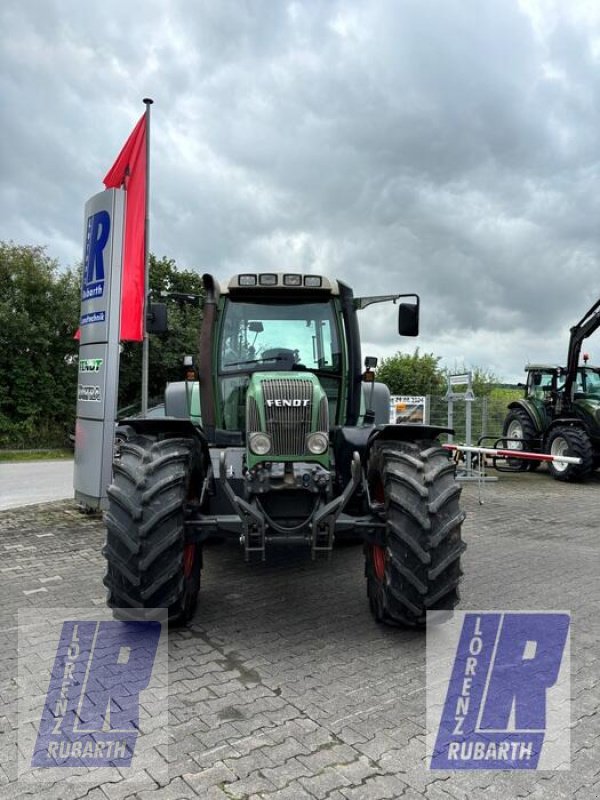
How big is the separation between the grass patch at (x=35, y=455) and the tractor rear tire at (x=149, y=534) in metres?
15.1

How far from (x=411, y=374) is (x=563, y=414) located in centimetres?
2106

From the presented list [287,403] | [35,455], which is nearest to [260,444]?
[287,403]

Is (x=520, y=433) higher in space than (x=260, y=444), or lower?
lower

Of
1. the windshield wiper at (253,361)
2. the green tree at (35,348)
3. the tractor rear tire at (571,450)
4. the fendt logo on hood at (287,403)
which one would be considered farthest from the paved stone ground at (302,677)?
the green tree at (35,348)

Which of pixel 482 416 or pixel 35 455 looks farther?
pixel 35 455

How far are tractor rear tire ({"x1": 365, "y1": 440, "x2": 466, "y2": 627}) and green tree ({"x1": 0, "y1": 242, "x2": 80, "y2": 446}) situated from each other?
18.0 m

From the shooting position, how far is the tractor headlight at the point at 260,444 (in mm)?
4289

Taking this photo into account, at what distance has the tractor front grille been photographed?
171 inches

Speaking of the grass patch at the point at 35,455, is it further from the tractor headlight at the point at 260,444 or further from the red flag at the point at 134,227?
the tractor headlight at the point at 260,444

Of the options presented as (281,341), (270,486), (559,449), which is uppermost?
(281,341)

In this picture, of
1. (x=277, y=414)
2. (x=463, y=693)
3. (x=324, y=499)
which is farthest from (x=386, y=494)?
(x=463, y=693)

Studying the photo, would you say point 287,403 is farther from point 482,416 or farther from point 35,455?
point 35,455

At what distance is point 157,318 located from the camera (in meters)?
6.20

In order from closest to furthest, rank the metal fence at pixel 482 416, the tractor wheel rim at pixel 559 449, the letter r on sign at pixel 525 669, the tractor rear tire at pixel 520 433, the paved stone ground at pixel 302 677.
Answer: the paved stone ground at pixel 302 677, the letter r on sign at pixel 525 669, the tractor wheel rim at pixel 559 449, the tractor rear tire at pixel 520 433, the metal fence at pixel 482 416
